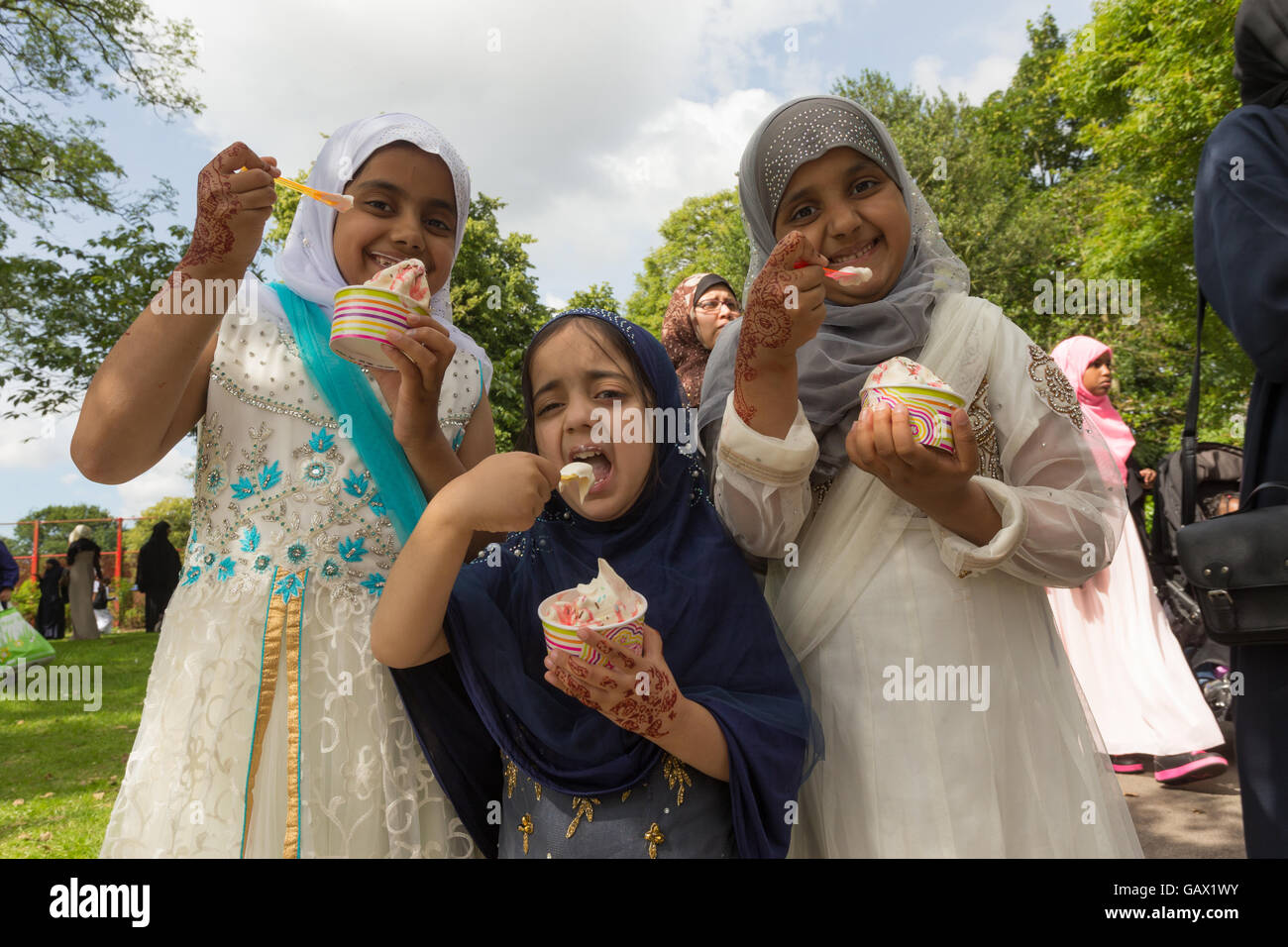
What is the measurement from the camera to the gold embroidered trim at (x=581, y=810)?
162 centimetres

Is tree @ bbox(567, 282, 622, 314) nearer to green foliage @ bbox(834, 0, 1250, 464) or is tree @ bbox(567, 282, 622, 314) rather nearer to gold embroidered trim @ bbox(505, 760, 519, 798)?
green foliage @ bbox(834, 0, 1250, 464)

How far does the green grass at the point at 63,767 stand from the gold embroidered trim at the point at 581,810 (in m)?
3.91

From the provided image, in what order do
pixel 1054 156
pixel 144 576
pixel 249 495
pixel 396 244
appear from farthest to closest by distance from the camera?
pixel 1054 156 < pixel 144 576 < pixel 396 244 < pixel 249 495

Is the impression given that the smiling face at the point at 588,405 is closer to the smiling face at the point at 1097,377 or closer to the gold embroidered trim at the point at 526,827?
the gold embroidered trim at the point at 526,827

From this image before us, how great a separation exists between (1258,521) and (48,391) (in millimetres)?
13037

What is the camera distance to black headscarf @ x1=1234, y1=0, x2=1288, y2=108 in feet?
5.78

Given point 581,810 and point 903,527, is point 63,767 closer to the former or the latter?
point 581,810

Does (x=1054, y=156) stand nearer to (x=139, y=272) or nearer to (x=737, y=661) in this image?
(x=139, y=272)

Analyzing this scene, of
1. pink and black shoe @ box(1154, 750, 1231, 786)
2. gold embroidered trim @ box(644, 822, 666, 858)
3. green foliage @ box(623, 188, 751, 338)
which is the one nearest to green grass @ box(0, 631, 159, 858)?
gold embroidered trim @ box(644, 822, 666, 858)

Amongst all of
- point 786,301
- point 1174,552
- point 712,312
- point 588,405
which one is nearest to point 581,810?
point 588,405

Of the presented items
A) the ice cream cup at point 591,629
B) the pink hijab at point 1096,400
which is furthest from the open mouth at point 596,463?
the pink hijab at point 1096,400

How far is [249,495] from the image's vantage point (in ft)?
6.01

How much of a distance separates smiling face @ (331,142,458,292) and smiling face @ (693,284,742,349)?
9.37 feet

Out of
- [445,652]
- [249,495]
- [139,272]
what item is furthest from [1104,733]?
[139,272]
